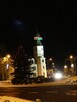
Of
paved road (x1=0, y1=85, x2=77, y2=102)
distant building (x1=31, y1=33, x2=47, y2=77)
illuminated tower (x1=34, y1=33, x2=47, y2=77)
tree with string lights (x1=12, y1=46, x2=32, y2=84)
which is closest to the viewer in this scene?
paved road (x1=0, y1=85, x2=77, y2=102)

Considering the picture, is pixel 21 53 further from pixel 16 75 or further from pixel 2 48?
pixel 2 48

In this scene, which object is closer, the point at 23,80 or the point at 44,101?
the point at 44,101

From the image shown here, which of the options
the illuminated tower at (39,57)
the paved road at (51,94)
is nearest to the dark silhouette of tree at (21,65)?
the paved road at (51,94)

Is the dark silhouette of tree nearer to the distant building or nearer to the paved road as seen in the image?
the paved road

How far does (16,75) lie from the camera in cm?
Result: 6581

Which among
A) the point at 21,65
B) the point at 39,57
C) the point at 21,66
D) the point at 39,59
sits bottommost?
the point at 21,66

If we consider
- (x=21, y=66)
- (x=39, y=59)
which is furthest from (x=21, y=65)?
(x=39, y=59)

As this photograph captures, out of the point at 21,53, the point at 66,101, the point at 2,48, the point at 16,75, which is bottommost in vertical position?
the point at 66,101

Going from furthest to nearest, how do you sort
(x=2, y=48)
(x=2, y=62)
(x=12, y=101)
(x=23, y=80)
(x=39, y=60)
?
1. (x=39, y=60)
2. (x=2, y=48)
3. (x=2, y=62)
4. (x=23, y=80)
5. (x=12, y=101)

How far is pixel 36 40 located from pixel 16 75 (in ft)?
261

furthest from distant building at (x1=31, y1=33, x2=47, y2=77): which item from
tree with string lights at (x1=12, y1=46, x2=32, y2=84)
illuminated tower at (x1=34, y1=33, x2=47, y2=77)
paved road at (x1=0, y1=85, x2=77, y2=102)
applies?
paved road at (x1=0, y1=85, x2=77, y2=102)

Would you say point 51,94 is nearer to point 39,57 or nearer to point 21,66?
point 21,66

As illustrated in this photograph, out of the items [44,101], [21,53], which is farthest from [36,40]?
[44,101]

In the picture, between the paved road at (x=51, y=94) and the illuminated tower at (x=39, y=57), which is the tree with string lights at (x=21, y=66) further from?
the illuminated tower at (x=39, y=57)
